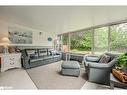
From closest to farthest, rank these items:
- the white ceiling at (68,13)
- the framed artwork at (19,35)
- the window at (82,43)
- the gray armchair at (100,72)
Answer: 1. the white ceiling at (68,13)
2. the gray armchair at (100,72)
3. the window at (82,43)
4. the framed artwork at (19,35)

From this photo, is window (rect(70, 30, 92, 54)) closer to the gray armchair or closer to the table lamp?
the gray armchair

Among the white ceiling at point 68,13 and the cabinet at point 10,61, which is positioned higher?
the white ceiling at point 68,13

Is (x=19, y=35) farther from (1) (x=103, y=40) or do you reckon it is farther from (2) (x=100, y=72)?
(2) (x=100, y=72)

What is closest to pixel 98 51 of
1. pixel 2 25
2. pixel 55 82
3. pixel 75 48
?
pixel 75 48

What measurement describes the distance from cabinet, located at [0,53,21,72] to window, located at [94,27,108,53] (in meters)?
2.83

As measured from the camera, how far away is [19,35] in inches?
208

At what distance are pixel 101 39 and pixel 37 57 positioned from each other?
9.06ft

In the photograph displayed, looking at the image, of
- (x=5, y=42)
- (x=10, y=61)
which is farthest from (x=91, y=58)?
(x=5, y=42)

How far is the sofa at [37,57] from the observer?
4.67 meters

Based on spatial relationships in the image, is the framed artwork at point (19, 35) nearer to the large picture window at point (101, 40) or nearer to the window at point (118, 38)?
the large picture window at point (101, 40)

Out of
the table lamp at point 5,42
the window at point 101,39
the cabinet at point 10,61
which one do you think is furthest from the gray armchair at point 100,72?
the table lamp at point 5,42

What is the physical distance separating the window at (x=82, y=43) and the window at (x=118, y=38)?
0.69 m

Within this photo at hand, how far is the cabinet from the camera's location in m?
4.10

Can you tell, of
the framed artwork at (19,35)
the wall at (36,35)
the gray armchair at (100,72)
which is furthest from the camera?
the framed artwork at (19,35)
